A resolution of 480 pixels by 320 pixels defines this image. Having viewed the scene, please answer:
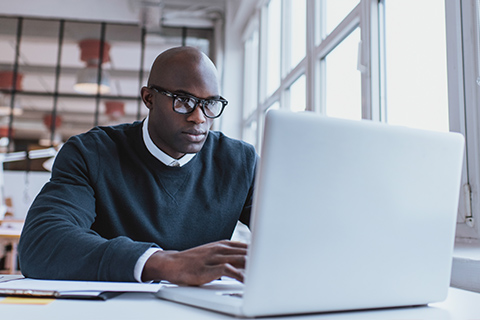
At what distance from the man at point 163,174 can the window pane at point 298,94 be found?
173 centimetres

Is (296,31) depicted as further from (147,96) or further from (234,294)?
(234,294)

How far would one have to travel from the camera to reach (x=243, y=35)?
5406 mm

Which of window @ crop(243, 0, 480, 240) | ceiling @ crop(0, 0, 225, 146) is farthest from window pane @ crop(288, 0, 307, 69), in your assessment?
ceiling @ crop(0, 0, 225, 146)

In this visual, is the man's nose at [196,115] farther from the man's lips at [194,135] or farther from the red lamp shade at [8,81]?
the red lamp shade at [8,81]

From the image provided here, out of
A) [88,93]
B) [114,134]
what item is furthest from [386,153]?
[88,93]

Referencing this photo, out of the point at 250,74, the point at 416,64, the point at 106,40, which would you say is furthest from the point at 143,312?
the point at 106,40

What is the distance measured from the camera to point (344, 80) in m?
2.52

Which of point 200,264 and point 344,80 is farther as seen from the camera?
point 344,80

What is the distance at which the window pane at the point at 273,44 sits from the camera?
4.02m

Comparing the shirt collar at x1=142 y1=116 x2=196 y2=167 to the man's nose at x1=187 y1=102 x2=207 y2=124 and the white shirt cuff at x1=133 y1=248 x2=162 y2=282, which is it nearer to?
the man's nose at x1=187 y1=102 x2=207 y2=124

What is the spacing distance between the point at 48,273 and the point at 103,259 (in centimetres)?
14

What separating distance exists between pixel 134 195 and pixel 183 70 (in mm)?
380

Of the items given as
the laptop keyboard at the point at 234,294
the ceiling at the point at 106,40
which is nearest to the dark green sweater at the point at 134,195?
the laptop keyboard at the point at 234,294

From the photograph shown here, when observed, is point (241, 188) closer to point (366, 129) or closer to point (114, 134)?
point (114, 134)
